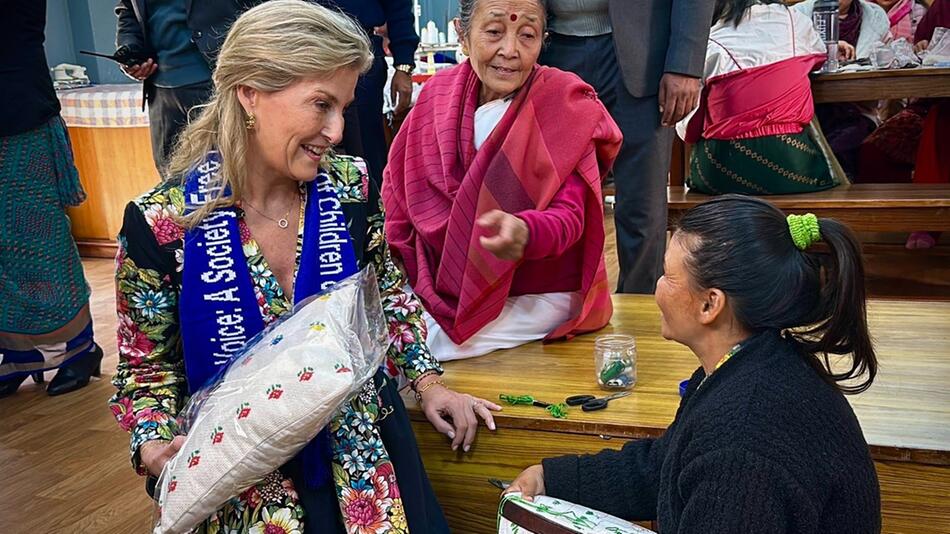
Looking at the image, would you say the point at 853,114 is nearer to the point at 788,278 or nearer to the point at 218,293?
the point at 788,278

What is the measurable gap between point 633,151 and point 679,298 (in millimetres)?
1403

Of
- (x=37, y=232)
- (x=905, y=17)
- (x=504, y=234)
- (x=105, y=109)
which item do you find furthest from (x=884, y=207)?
(x=105, y=109)

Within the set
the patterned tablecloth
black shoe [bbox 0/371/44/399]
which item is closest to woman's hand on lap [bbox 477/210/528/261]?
black shoe [bbox 0/371/44/399]

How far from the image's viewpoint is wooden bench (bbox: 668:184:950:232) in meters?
3.14

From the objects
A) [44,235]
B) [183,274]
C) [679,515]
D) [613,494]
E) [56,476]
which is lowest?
[56,476]

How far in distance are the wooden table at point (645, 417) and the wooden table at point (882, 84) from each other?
62.6 inches

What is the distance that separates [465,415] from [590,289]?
1.75 feet

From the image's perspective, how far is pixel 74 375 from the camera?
10.2 feet

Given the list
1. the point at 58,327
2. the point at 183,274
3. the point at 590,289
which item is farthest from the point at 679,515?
the point at 58,327

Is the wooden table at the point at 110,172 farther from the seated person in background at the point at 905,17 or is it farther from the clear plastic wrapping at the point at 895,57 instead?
the seated person in background at the point at 905,17

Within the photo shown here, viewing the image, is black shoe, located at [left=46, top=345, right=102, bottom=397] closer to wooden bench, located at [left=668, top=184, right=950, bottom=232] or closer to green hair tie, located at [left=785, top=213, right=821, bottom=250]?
wooden bench, located at [left=668, top=184, right=950, bottom=232]

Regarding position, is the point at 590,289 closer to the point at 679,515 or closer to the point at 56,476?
the point at 679,515

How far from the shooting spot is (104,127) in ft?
16.4

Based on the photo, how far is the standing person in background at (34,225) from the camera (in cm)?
280
